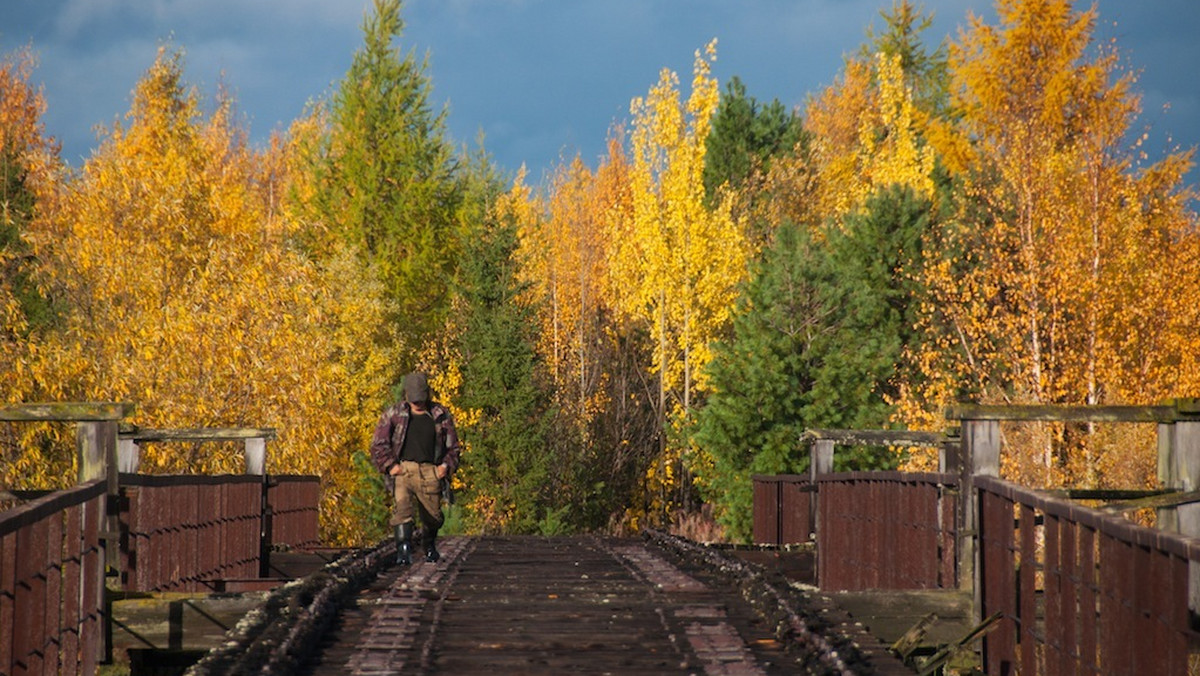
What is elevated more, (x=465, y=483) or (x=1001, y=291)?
(x=1001, y=291)

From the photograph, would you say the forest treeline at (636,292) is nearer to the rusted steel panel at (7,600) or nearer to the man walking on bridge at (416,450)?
the man walking on bridge at (416,450)

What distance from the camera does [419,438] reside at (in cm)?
→ 1472

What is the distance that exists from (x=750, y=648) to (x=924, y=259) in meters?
28.6

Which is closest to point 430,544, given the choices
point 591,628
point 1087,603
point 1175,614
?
point 591,628

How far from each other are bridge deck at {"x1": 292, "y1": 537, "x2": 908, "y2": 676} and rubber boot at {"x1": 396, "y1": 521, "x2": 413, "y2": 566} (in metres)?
1.29

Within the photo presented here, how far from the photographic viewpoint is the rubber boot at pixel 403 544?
15086mm

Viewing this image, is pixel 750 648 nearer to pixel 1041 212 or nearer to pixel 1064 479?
pixel 1064 479

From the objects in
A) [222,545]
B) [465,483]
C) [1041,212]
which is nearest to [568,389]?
[465,483]

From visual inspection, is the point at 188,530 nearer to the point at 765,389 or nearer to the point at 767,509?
the point at 767,509

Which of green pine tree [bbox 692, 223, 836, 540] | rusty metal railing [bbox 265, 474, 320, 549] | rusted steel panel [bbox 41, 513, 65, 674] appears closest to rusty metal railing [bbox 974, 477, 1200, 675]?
rusted steel panel [bbox 41, 513, 65, 674]

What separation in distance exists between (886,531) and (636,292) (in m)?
34.1

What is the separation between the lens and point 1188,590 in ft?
18.3

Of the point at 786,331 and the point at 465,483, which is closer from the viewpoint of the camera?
the point at 786,331

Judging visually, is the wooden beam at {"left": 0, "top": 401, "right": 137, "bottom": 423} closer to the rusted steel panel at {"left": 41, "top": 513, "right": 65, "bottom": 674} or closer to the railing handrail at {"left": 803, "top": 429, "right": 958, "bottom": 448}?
the rusted steel panel at {"left": 41, "top": 513, "right": 65, "bottom": 674}
